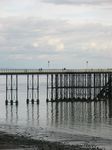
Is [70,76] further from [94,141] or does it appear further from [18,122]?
[94,141]

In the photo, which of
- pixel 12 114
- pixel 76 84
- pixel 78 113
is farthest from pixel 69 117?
pixel 76 84

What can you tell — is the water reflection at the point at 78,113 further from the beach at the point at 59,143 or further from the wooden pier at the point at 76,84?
the beach at the point at 59,143

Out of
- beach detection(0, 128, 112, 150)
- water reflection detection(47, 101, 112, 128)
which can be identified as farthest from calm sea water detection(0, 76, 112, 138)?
beach detection(0, 128, 112, 150)

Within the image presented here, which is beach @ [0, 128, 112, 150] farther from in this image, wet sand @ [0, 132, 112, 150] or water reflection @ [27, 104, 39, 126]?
water reflection @ [27, 104, 39, 126]

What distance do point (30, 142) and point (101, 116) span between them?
23.7 metres

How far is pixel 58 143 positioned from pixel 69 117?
848 inches

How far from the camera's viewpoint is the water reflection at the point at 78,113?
4838 centimetres

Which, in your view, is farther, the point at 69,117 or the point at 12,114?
the point at 12,114

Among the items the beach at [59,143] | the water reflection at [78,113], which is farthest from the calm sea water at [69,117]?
the beach at [59,143]

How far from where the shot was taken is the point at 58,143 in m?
32.4

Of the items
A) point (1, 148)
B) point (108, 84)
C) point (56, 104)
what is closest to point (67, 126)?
point (1, 148)

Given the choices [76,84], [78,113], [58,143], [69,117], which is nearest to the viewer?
[58,143]

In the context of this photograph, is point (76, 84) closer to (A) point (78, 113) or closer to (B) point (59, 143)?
(A) point (78, 113)

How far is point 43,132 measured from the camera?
4075 centimetres
